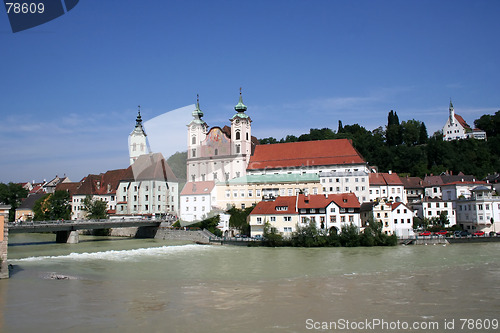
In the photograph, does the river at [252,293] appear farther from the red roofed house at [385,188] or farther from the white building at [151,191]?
the white building at [151,191]

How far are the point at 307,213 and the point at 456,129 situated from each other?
3033 inches

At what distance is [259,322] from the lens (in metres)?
15.5

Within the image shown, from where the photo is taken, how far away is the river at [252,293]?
1542 cm

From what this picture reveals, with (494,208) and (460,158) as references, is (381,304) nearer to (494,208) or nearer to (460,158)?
(494,208)

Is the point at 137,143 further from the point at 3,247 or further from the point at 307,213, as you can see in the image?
the point at 3,247

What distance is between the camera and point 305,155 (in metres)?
61.0

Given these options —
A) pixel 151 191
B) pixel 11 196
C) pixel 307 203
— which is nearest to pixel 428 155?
pixel 307 203

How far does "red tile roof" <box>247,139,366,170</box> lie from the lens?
191 ft

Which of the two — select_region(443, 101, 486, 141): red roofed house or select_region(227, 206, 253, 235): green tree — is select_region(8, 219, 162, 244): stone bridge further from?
select_region(443, 101, 486, 141): red roofed house

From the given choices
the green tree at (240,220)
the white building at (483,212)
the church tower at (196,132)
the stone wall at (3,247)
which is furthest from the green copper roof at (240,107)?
the stone wall at (3,247)

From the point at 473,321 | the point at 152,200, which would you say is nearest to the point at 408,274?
the point at 473,321

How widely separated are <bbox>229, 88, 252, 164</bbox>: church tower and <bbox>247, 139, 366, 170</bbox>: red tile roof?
1.71m

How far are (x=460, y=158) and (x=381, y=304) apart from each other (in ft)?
235

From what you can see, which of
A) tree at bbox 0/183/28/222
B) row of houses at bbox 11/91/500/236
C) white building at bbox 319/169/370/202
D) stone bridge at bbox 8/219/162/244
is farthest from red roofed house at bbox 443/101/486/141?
tree at bbox 0/183/28/222
